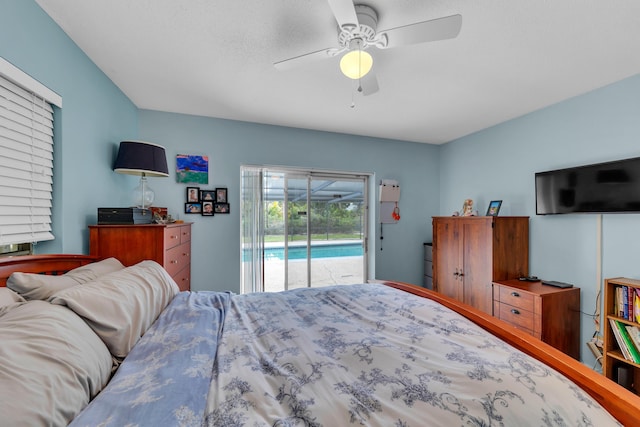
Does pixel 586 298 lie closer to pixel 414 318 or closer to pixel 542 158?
pixel 542 158

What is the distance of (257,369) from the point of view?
0.96m

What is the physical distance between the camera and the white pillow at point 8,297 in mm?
963

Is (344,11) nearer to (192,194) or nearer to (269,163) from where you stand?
(269,163)

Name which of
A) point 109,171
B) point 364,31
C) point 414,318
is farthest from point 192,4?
point 414,318

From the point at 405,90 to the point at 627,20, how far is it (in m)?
1.36

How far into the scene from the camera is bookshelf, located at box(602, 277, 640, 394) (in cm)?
194

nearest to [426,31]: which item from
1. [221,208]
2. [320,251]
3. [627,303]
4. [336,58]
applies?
[336,58]

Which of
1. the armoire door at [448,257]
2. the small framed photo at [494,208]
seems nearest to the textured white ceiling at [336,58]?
the small framed photo at [494,208]

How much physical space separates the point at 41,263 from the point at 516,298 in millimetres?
3664

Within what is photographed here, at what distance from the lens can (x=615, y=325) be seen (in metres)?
2.03

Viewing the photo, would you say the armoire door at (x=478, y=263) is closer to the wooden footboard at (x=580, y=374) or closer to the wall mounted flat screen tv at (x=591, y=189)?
the wall mounted flat screen tv at (x=591, y=189)

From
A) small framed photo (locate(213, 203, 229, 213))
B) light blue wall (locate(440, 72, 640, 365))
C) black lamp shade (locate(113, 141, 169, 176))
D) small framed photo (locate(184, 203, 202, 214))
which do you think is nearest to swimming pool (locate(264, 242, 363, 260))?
small framed photo (locate(213, 203, 229, 213))

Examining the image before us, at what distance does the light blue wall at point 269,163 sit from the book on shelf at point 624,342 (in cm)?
228

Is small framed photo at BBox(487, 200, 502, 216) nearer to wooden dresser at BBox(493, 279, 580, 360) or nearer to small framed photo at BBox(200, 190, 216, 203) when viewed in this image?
wooden dresser at BBox(493, 279, 580, 360)
